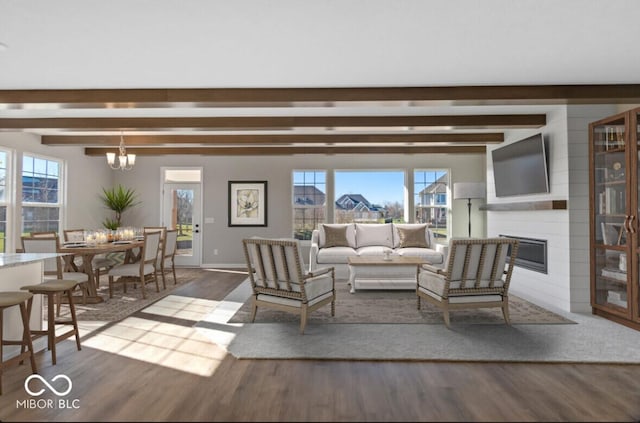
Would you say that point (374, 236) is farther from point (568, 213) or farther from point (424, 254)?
point (568, 213)

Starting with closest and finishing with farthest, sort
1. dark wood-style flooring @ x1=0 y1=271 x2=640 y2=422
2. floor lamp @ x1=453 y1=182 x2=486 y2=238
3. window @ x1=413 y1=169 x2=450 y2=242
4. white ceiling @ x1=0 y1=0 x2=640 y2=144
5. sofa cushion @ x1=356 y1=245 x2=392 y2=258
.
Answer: dark wood-style flooring @ x1=0 y1=271 x2=640 y2=422, white ceiling @ x1=0 y1=0 x2=640 y2=144, sofa cushion @ x1=356 y1=245 x2=392 y2=258, floor lamp @ x1=453 y1=182 x2=486 y2=238, window @ x1=413 y1=169 x2=450 y2=242

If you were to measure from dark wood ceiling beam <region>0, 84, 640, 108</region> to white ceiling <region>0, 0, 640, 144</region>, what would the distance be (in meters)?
0.08

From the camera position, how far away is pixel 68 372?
2668mm

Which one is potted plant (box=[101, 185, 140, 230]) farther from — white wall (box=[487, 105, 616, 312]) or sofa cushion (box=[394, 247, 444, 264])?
white wall (box=[487, 105, 616, 312])

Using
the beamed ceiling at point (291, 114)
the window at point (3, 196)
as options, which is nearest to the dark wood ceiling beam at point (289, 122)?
the beamed ceiling at point (291, 114)

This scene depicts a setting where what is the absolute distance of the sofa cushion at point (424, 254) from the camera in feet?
19.8

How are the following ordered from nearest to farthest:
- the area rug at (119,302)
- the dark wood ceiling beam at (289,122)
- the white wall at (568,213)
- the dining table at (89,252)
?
1. the area rug at (119,302)
2. the white wall at (568,213)
3. the dining table at (89,252)
4. the dark wood ceiling beam at (289,122)

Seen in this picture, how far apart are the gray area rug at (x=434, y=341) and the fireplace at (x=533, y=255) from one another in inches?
39.1

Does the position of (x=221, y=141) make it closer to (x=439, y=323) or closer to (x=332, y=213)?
(x=332, y=213)

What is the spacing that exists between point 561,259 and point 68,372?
5030 mm

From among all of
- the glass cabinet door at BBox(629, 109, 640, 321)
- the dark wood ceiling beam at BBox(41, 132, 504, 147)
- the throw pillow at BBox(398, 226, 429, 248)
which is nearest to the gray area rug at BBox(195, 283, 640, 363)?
the glass cabinet door at BBox(629, 109, 640, 321)

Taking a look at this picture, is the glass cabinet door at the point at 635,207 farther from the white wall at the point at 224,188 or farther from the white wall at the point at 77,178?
the white wall at the point at 77,178

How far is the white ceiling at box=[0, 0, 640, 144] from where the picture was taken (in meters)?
2.35

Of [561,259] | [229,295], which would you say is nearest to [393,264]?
[561,259]
